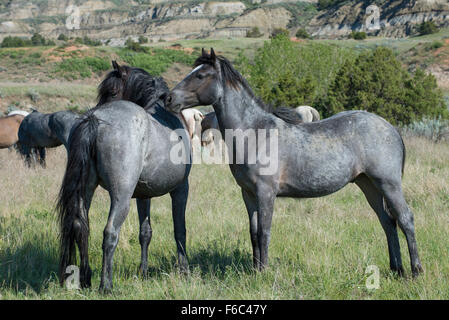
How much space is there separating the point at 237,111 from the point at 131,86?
1242 millimetres

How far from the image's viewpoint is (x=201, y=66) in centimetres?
388

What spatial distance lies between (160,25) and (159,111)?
5511 inches

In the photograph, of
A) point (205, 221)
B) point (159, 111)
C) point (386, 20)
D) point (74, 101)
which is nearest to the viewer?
point (159, 111)

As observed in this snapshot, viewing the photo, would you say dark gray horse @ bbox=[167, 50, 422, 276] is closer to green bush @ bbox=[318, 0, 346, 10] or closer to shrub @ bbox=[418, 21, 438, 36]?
shrub @ bbox=[418, 21, 438, 36]

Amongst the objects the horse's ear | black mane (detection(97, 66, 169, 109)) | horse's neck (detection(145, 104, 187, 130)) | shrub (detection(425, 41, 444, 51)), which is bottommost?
horse's neck (detection(145, 104, 187, 130))

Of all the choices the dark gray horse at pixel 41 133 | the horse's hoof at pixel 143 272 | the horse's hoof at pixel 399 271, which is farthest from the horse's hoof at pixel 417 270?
the dark gray horse at pixel 41 133

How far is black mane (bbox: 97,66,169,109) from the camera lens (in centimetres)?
437

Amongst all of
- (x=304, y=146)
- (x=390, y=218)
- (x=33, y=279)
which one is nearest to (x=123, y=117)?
(x=304, y=146)

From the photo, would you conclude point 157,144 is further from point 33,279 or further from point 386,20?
point 386,20

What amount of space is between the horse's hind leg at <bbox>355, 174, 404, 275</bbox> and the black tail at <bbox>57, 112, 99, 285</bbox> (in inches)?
107

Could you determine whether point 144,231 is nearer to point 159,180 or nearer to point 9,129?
point 159,180

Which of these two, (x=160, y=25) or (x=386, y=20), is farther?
(x=160, y=25)

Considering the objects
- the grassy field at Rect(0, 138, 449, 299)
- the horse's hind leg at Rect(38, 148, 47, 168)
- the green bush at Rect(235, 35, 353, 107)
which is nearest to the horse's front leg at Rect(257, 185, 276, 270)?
the grassy field at Rect(0, 138, 449, 299)

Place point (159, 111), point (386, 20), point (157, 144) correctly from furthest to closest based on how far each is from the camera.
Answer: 1. point (386, 20)
2. point (159, 111)
3. point (157, 144)
